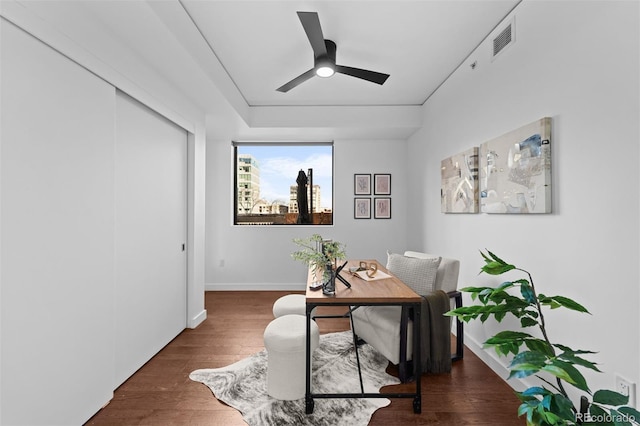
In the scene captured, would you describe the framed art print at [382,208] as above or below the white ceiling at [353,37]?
below

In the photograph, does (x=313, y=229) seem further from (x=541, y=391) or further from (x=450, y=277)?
(x=541, y=391)

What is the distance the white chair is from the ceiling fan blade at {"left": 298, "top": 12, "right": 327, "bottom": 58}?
1.90m

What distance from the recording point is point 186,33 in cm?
217

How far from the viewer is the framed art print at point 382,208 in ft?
15.5

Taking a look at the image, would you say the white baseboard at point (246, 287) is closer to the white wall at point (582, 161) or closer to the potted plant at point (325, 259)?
the potted plant at point (325, 259)

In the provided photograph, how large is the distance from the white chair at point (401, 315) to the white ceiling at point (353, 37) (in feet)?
6.21

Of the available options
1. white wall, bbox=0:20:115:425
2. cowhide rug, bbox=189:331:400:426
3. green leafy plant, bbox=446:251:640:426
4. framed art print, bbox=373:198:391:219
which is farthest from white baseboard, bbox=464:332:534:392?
white wall, bbox=0:20:115:425

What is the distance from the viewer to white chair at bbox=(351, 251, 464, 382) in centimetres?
225

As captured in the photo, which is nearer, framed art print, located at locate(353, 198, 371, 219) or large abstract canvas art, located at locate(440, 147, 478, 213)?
large abstract canvas art, located at locate(440, 147, 478, 213)

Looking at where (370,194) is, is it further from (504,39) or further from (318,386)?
(318,386)

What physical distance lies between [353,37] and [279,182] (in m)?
2.88

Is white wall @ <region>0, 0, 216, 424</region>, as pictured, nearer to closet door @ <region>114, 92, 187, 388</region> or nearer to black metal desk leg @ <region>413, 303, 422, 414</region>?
closet door @ <region>114, 92, 187, 388</region>

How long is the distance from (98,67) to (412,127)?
3470mm

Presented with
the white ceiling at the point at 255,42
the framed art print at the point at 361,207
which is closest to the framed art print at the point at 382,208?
the framed art print at the point at 361,207
